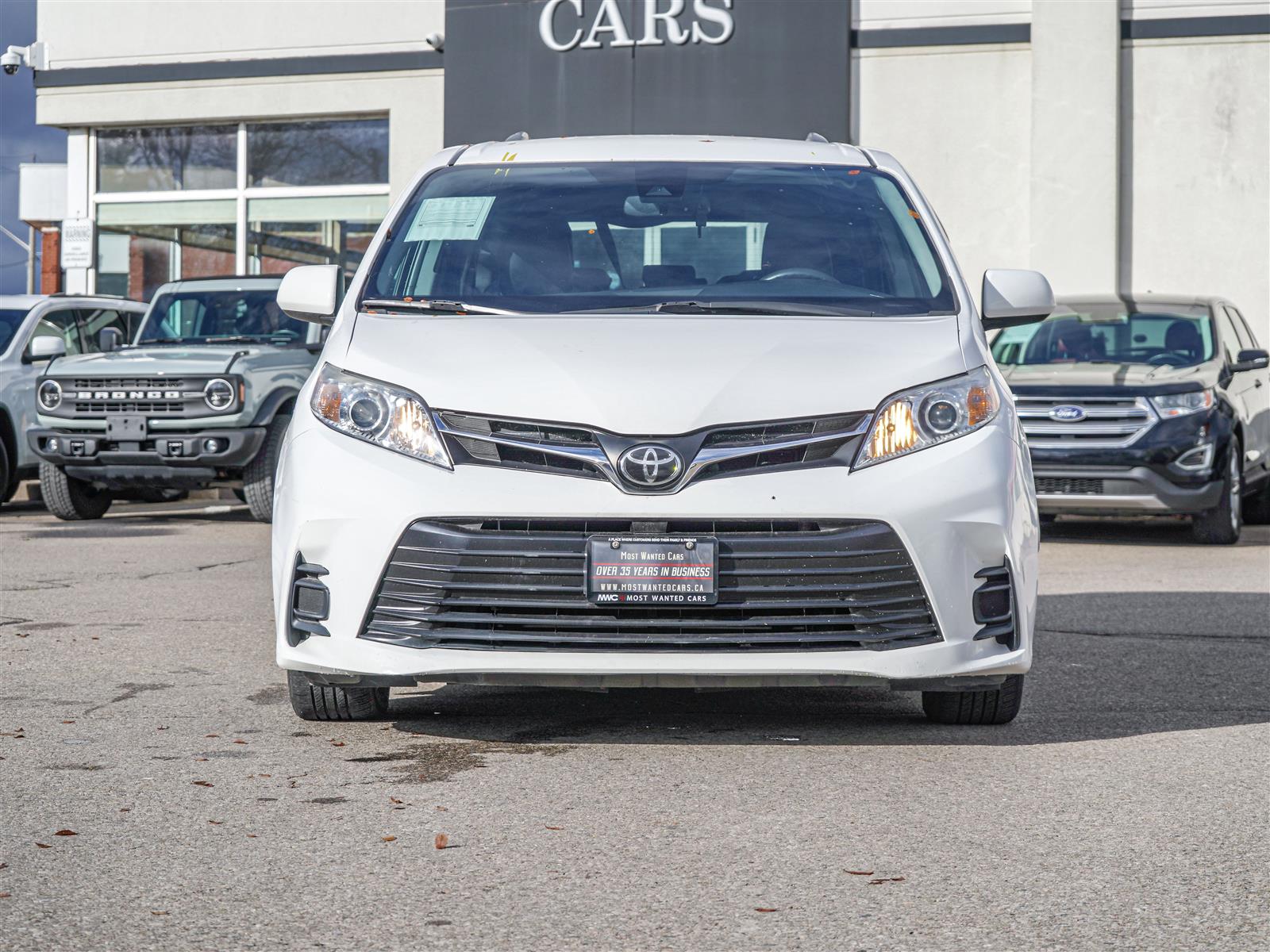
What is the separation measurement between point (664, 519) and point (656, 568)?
0.42 feet

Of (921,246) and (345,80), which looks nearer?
(921,246)

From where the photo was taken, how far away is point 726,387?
4.68 metres

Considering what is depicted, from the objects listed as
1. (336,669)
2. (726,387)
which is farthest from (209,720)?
(726,387)

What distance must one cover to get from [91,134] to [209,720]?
1999 cm

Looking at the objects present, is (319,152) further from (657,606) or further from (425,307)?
(657,606)

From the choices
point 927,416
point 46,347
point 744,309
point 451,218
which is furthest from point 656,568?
point 46,347

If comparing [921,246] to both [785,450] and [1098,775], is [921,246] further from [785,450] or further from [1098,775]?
[1098,775]

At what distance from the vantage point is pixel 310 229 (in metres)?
22.5

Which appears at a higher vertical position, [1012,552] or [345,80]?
[345,80]

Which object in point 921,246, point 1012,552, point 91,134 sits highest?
point 91,134

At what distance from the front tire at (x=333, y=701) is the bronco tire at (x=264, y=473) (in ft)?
26.6

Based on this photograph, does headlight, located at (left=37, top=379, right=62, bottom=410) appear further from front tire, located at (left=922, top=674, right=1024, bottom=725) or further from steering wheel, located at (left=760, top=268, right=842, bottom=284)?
front tire, located at (left=922, top=674, right=1024, bottom=725)

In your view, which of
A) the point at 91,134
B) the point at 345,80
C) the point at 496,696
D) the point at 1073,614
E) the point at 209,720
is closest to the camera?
the point at 209,720

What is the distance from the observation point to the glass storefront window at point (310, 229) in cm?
2225
